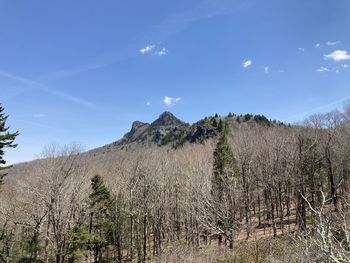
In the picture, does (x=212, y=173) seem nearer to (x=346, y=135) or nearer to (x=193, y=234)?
(x=193, y=234)

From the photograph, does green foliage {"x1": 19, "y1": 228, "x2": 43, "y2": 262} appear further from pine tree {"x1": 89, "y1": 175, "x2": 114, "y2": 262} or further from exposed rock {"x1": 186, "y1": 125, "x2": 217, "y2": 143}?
exposed rock {"x1": 186, "y1": 125, "x2": 217, "y2": 143}

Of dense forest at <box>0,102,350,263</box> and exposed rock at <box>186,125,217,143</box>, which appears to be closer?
dense forest at <box>0,102,350,263</box>

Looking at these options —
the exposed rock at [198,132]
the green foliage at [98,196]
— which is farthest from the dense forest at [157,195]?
the exposed rock at [198,132]

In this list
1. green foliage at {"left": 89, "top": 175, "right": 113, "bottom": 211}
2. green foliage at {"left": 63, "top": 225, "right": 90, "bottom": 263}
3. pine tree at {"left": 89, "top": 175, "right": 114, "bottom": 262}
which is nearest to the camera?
green foliage at {"left": 63, "top": 225, "right": 90, "bottom": 263}

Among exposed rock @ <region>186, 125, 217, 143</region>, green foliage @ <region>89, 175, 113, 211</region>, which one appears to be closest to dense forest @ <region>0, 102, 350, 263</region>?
green foliage @ <region>89, 175, 113, 211</region>

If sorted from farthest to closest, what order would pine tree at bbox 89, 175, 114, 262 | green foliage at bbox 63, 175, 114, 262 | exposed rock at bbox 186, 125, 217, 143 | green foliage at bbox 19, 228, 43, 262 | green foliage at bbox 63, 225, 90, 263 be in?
exposed rock at bbox 186, 125, 217, 143 → pine tree at bbox 89, 175, 114, 262 → green foliage at bbox 19, 228, 43, 262 → green foliage at bbox 63, 175, 114, 262 → green foliage at bbox 63, 225, 90, 263

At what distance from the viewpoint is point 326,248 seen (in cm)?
378

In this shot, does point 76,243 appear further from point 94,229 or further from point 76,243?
point 94,229

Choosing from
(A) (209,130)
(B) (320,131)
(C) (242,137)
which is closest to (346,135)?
(B) (320,131)

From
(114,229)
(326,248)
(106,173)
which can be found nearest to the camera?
(326,248)

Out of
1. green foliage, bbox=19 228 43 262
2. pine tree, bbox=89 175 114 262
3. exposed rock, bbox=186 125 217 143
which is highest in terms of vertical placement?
exposed rock, bbox=186 125 217 143

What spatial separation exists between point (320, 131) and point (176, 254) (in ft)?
117

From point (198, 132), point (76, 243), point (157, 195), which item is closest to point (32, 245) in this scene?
point (76, 243)

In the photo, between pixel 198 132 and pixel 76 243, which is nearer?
pixel 76 243
